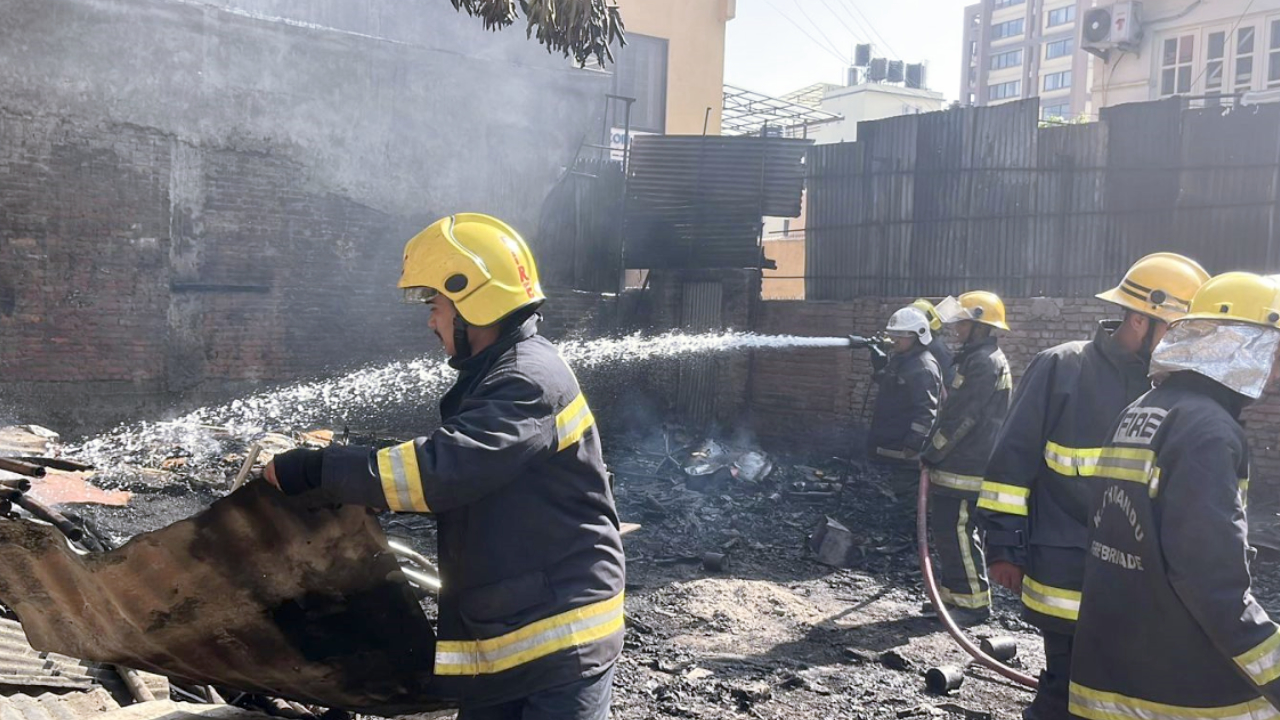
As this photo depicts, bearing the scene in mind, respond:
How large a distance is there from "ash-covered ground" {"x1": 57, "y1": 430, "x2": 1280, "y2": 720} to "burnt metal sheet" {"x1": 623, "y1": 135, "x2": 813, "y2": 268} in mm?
3044

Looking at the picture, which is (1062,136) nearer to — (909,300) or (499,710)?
(909,300)

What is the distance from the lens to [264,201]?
1141cm

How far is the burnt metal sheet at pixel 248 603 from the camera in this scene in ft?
7.46

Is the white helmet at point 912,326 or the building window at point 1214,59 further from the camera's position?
the building window at point 1214,59

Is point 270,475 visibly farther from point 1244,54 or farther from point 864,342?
point 1244,54

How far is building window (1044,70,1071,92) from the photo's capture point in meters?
76.1

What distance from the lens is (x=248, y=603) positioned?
2.46 meters

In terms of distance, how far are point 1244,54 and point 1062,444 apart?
21002 mm

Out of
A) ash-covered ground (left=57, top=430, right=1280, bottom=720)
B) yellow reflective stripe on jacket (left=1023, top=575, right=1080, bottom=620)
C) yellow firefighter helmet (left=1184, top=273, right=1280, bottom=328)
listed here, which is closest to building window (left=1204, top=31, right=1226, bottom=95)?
ash-covered ground (left=57, top=430, right=1280, bottom=720)

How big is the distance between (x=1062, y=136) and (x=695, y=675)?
7.67 meters

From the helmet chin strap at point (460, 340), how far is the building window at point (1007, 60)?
86.3 meters

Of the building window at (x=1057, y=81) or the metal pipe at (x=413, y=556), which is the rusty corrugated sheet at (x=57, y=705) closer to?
the metal pipe at (x=413, y=556)

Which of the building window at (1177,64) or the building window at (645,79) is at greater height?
the building window at (1177,64)

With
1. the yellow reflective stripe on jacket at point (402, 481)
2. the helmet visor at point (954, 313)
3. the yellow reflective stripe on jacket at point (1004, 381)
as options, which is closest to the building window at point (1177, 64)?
the helmet visor at point (954, 313)
